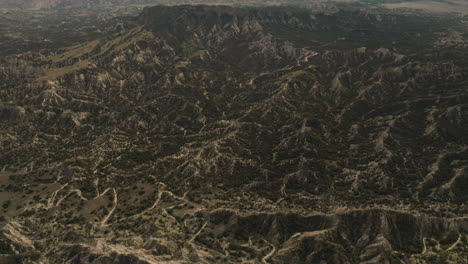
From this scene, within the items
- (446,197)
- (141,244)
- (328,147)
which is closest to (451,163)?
(446,197)

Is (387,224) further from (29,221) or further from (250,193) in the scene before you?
(29,221)

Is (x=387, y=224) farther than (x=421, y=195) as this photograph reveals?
No

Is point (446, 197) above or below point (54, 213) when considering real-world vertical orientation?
above

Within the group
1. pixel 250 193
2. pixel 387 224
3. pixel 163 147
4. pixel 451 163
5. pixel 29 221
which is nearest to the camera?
pixel 387 224

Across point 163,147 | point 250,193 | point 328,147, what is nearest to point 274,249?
point 250,193

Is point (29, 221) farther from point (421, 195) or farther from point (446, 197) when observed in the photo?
point (446, 197)

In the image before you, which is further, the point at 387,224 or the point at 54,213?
the point at 54,213

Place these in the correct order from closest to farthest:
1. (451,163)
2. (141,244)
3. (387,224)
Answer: (141,244)
(387,224)
(451,163)

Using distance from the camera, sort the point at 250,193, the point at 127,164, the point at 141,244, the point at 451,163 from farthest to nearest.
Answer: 1. the point at 127,164
2. the point at 451,163
3. the point at 250,193
4. the point at 141,244

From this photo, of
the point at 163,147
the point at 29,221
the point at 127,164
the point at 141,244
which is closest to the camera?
the point at 141,244
